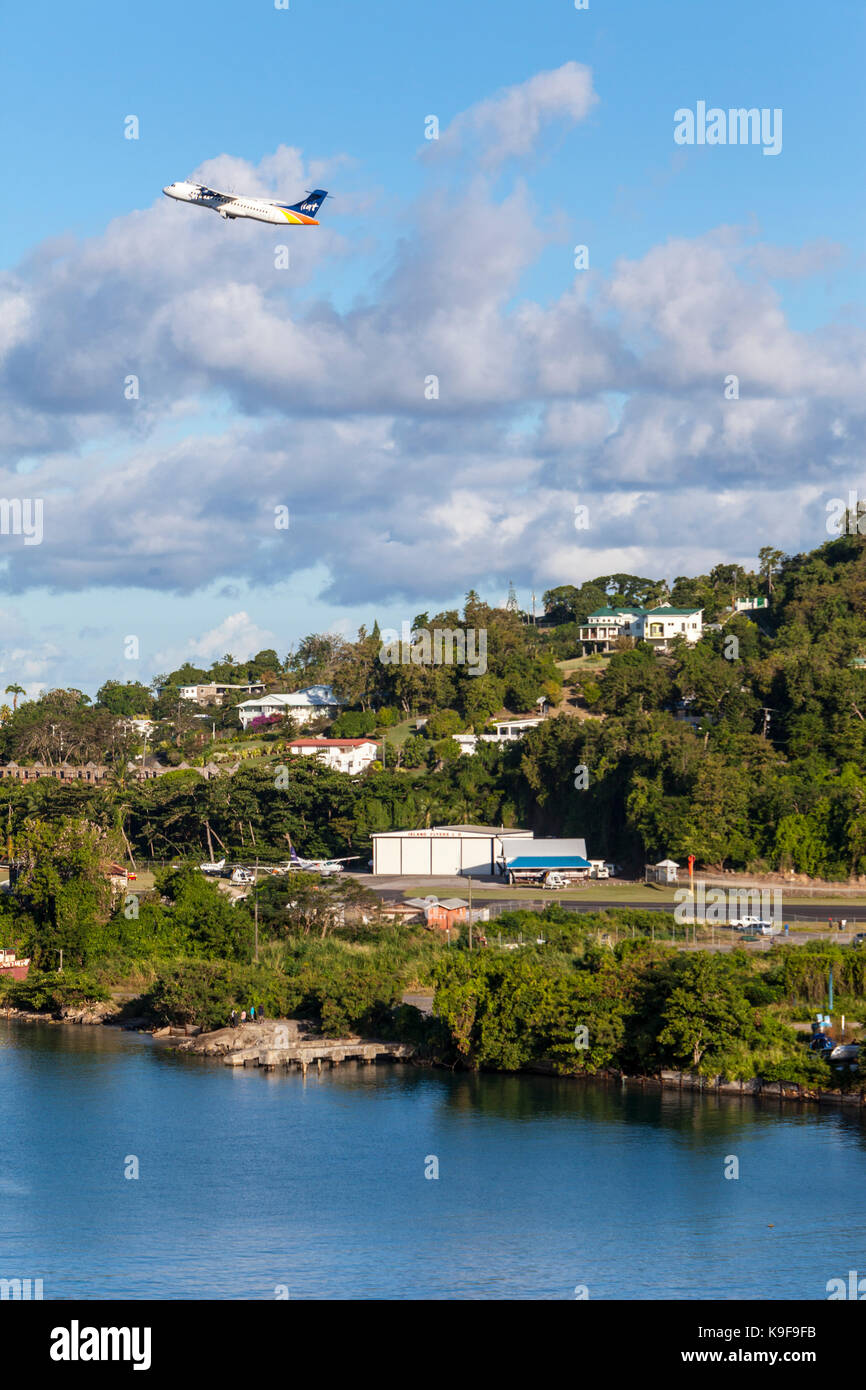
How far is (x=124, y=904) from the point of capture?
156ft

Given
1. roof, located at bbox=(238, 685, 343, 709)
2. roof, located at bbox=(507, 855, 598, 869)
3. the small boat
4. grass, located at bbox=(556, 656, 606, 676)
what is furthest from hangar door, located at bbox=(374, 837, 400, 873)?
roof, located at bbox=(238, 685, 343, 709)

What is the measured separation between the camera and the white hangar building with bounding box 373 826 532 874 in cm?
6391

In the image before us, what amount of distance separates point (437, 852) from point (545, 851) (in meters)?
4.85

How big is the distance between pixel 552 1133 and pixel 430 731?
54.7 m

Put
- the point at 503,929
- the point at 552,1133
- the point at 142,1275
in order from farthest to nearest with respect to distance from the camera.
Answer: the point at 503,929 → the point at 552,1133 → the point at 142,1275

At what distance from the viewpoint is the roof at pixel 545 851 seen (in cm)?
6078

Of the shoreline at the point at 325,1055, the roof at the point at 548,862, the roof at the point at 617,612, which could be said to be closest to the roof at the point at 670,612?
the roof at the point at 617,612

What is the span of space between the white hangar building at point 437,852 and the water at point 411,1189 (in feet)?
92.6

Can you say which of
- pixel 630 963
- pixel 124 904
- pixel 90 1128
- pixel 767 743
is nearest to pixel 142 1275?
pixel 90 1128

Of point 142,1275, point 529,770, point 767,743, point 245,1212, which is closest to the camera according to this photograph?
point 142,1275

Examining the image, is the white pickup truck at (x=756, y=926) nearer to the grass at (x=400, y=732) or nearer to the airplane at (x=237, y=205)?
the airplane at (x=237, y=205)

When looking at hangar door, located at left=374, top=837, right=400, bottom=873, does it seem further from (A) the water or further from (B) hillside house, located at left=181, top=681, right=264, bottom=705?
(B) hillside house, located at left=181, top=681, right=264, bottom=705
